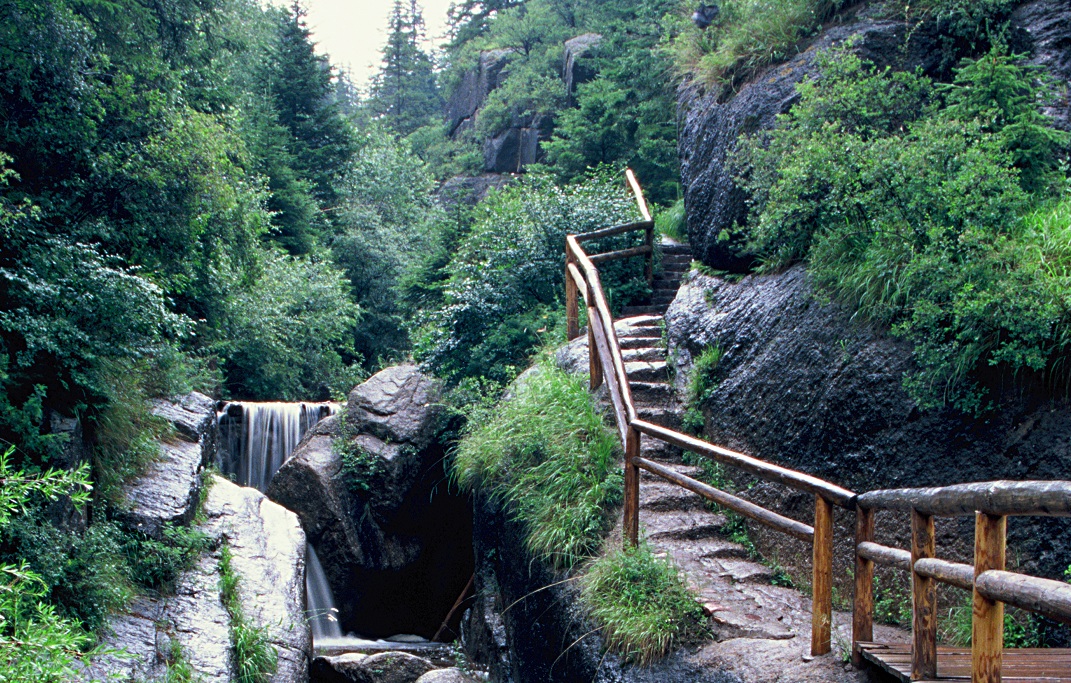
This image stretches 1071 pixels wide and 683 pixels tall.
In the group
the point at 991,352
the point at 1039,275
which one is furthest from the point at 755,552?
the point at 1039,275

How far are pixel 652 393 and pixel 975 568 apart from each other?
540 centimetres

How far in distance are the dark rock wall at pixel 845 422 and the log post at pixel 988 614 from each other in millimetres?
2113

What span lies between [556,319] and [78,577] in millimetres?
6398

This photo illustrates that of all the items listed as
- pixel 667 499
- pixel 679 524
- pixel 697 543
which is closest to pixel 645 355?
pixel 667 499

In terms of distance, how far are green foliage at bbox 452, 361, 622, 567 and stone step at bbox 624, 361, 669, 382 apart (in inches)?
24.1

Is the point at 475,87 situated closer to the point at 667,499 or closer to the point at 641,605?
the point at 667,499

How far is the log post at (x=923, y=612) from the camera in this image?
318cm

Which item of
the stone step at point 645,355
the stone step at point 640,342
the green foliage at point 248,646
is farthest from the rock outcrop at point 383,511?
the stone step at point 645,355

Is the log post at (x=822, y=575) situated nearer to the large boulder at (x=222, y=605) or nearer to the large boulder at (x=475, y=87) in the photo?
the large boulder at (x=222, y=605)

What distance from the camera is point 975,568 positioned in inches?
107

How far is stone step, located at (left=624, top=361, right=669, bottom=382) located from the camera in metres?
8.41

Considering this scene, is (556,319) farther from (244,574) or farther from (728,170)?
(244,574)

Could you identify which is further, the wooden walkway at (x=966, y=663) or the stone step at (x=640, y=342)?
the stone step at (x=640, y=342)

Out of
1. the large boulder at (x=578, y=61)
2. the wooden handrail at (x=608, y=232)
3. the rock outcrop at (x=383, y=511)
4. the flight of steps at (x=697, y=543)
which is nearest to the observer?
the flight of steps at (x=697, y=543)
